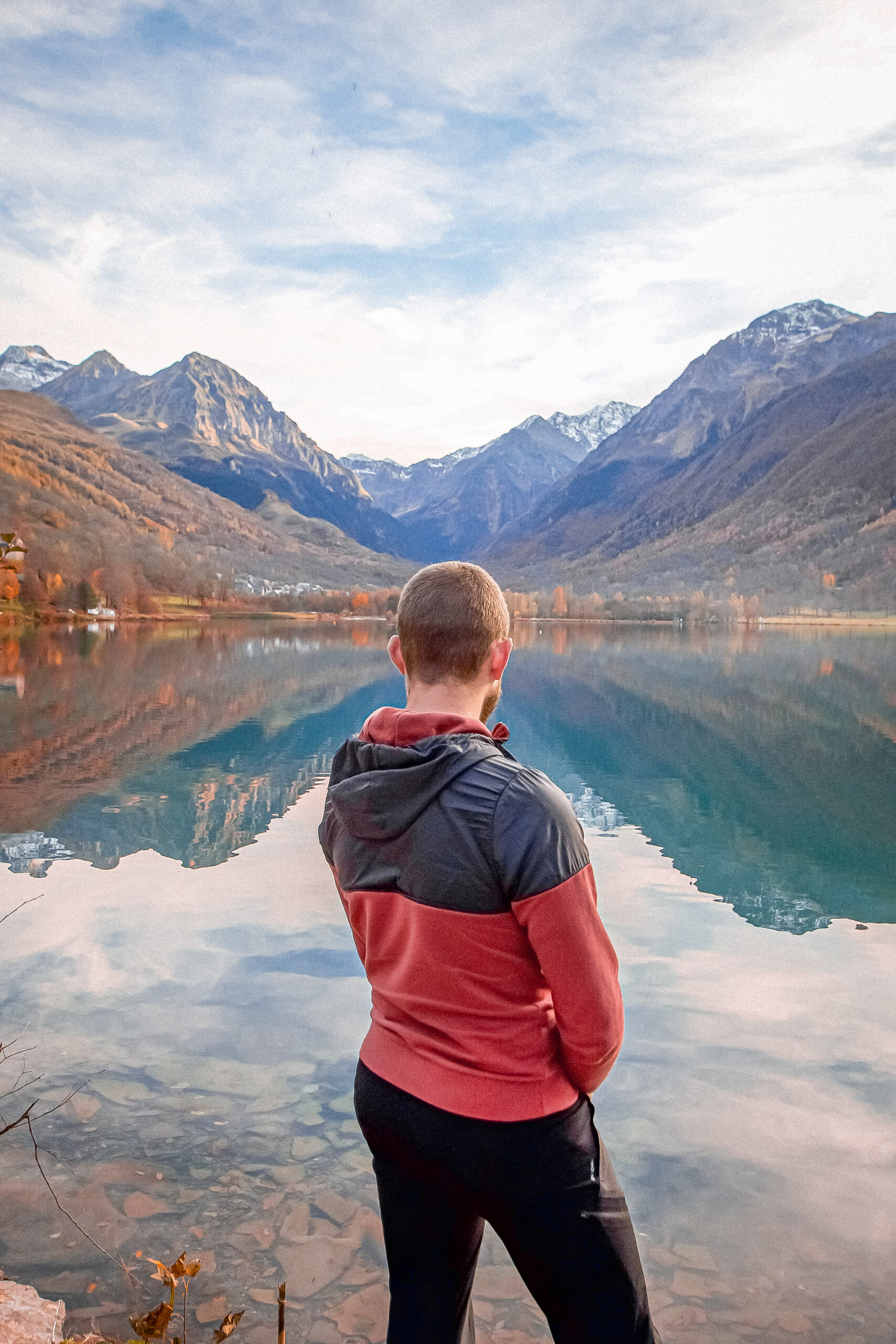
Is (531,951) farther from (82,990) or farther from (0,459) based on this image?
(0,459)

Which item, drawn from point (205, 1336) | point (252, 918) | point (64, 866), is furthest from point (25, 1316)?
point (64, 866)

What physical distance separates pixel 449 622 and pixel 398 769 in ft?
1.21

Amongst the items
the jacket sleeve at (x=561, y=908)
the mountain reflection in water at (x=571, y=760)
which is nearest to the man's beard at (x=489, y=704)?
the jacket sleeve at (x=561, y=908)

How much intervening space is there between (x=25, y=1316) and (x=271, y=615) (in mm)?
148987

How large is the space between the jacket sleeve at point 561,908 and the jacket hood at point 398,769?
0.45 ft

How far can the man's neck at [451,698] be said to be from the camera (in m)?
2.18

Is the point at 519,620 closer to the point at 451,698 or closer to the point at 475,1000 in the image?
the point at 451,698

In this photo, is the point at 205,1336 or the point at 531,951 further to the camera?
the point at 205,1336

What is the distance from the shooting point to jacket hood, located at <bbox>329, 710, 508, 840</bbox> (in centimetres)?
196

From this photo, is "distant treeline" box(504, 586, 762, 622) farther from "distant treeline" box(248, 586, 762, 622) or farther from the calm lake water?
the calm lake water

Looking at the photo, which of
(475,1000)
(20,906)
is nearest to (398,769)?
(475,1000)

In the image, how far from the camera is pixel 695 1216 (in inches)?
174

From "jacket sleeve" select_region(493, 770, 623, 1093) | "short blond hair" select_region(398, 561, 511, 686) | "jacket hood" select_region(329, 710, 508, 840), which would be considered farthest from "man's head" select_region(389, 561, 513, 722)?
"jacket sleeve" select_region(493, 770, 623, 1093)

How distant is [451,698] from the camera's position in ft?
7.16
